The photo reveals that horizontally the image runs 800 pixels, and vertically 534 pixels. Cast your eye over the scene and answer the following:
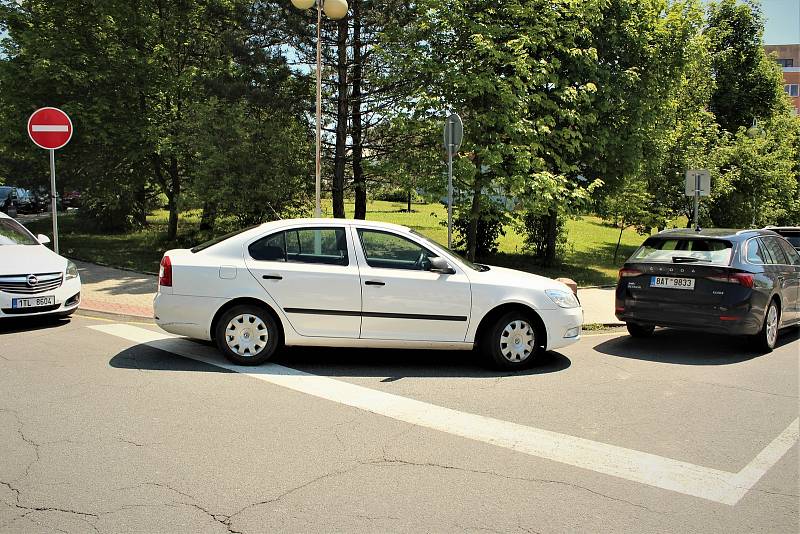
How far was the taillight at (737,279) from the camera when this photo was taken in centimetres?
804

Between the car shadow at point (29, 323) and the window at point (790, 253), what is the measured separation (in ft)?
34.4

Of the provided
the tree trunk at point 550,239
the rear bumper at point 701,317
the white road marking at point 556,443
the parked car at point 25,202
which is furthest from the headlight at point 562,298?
the parked car at point 25,202

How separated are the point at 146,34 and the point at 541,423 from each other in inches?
612

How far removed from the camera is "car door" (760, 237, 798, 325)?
8.84 meters

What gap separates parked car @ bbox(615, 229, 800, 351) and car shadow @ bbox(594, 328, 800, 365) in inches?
13.0

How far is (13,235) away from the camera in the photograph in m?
9.84

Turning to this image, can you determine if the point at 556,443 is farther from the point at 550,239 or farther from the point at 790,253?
the point at 550,239

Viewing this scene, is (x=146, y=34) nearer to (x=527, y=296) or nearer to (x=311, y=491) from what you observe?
(x=527, y=296)

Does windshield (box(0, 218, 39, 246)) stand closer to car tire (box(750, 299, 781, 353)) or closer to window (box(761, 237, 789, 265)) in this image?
car tire (box(750, 299, 781, 353))

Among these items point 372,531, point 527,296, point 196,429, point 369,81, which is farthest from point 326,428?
point 369,81

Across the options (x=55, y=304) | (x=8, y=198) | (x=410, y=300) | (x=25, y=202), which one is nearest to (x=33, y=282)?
(x=55, y=304)

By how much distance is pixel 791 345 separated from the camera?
30.2 ft

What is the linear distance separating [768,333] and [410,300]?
503 centimetres

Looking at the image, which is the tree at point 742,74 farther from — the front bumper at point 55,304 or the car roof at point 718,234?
the front bumper at point 55,304
